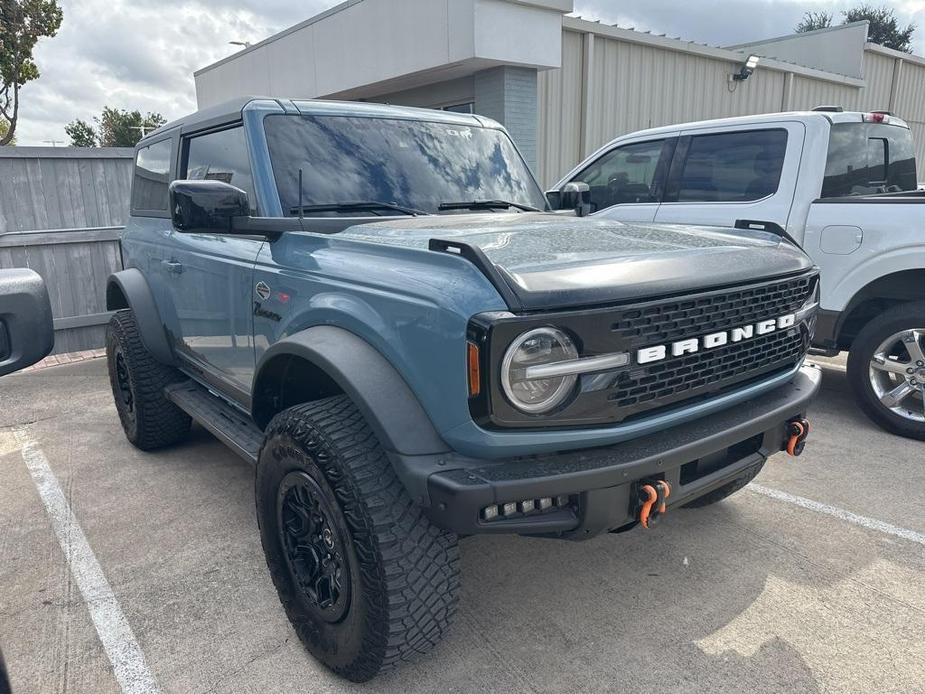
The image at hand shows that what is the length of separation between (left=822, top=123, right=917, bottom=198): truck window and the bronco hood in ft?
7.36

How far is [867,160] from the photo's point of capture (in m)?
4.75

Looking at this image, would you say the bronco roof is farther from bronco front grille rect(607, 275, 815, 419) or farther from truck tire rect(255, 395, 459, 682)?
bronco front grille rect(607, 275, 815, 419)

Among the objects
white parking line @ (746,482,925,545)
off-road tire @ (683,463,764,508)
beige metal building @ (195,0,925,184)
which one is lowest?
white parking line @ (746,482,925,545)

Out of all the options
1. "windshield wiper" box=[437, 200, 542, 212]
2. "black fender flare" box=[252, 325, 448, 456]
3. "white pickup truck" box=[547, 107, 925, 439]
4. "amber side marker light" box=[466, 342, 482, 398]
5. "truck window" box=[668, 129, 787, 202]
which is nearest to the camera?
"amber side marker light" box=[466, 342, 482, 398]

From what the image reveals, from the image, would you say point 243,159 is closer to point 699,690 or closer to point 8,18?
point 699,690

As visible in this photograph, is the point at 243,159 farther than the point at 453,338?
Yes

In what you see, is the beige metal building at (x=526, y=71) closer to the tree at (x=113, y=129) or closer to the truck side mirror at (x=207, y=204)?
the truck side mirror at (x=207, y=204)

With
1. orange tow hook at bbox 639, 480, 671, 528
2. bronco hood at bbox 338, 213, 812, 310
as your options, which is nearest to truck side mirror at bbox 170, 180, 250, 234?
bronco hood at bbox 338, 213, 812, 310

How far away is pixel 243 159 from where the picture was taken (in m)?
3.04

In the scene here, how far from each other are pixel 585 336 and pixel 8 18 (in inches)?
812

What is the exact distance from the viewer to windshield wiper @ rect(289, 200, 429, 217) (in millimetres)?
2830

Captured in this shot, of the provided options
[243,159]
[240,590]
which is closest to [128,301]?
[243,159]

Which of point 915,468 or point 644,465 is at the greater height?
point 644,465

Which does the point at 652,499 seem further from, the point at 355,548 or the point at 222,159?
the point at 222,159
